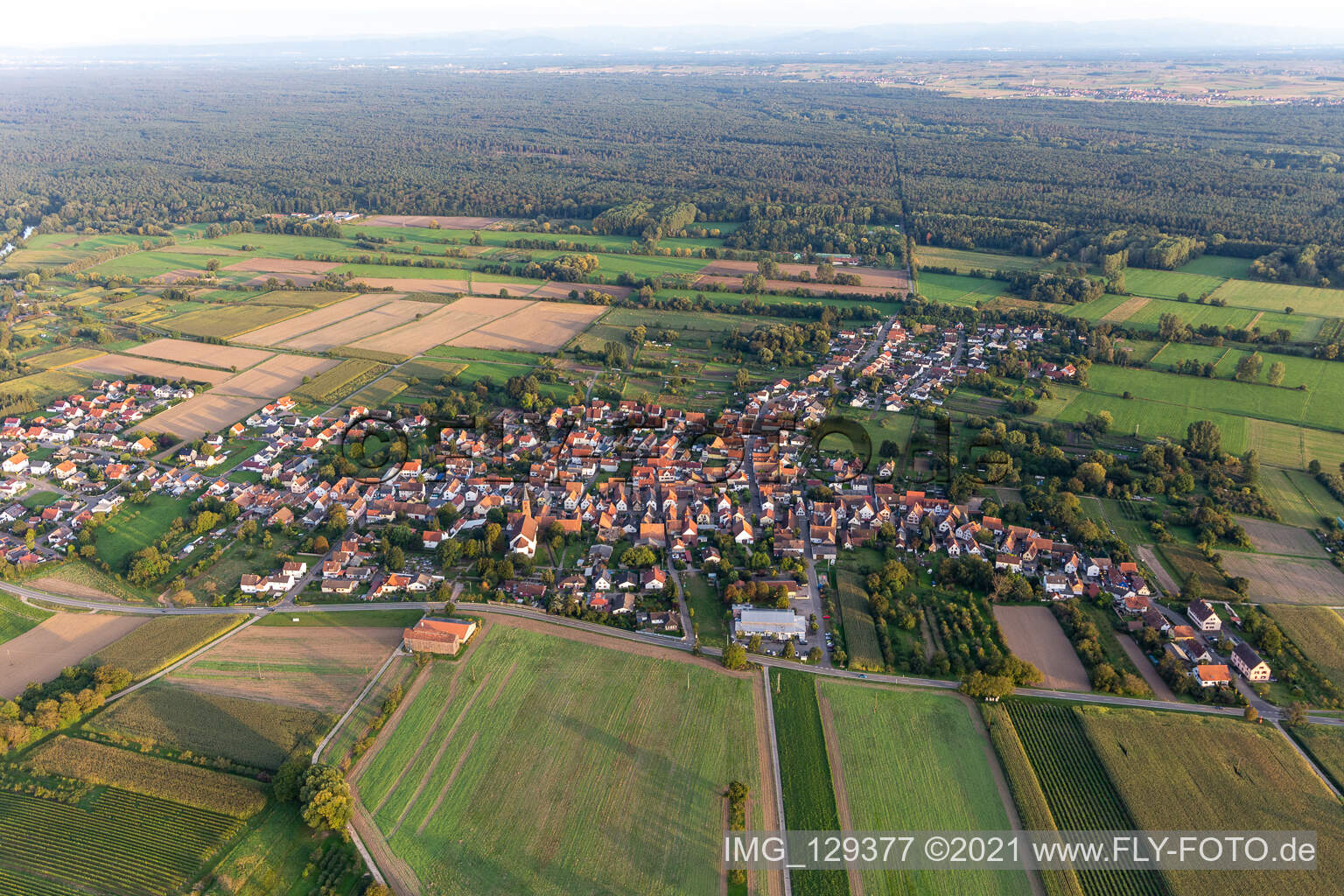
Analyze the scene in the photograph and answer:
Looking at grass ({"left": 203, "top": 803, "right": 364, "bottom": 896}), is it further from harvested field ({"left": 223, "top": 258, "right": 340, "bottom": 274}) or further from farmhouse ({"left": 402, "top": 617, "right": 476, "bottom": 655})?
harvested field ({"left": 223, "top": 258, "right": 340, "bottom": 274})

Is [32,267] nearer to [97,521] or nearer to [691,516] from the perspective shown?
[97,521]

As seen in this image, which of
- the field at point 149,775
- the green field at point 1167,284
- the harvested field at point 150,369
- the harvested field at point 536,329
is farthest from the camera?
the green field at point 1167,284

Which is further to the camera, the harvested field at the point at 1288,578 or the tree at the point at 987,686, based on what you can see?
the harvested field at the point at 1288,578

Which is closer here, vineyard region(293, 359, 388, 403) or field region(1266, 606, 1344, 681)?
field region(1266, 606, 1344, 681)

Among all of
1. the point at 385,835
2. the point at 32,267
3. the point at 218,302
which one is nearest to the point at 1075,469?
the point at 385,835

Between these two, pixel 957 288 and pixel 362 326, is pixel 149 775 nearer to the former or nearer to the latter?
pixel 362 326

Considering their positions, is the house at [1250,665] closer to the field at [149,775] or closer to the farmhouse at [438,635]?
the farmhouse at [438,635]

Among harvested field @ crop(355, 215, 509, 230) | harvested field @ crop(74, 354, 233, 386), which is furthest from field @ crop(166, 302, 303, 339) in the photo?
harvested field @ crop(355, 215, 509, 230)

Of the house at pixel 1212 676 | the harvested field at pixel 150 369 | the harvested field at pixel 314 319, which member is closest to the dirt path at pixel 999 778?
the house at pixel 1212 676
